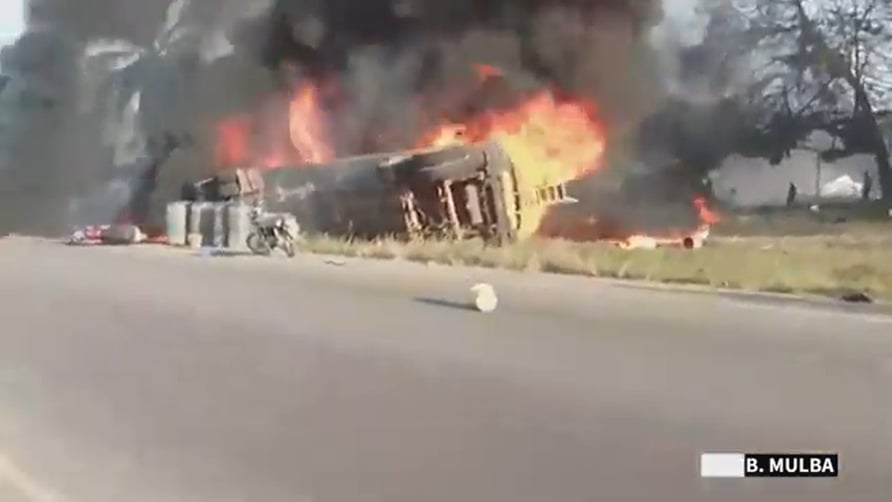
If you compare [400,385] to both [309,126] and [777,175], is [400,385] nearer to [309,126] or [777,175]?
[309,126]

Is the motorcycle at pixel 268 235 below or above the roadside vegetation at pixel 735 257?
above

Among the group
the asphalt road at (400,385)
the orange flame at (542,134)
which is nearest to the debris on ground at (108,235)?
the asphalt road at (400,385)

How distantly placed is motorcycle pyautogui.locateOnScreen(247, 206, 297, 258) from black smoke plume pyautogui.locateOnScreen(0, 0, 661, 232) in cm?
13

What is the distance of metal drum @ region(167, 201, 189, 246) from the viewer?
2018 mm

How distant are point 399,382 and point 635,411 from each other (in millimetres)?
367

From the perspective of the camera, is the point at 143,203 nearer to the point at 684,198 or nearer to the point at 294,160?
the point at 294,160

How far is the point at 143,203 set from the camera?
205cm

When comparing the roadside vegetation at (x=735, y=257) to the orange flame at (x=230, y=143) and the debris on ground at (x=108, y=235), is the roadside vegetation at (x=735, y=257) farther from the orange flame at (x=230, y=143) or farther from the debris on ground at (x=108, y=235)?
the debris on ground at (x=108, y=235)

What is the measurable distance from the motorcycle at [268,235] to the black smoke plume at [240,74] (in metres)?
0.13

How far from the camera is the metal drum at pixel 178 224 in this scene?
2018 mm

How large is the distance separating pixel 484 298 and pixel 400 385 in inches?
7.6

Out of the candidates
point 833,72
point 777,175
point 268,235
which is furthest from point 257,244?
point 833,72

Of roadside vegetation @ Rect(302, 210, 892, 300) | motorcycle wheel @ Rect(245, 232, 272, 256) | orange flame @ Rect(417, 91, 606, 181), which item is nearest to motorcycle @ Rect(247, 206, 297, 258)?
motorcycle wheel @ Rect(245, 232, 272, 256)

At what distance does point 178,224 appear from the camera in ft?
6.63
